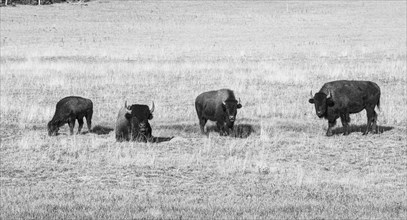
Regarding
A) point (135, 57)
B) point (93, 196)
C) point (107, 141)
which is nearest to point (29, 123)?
point (107, 141)

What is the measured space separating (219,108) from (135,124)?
2393 mm

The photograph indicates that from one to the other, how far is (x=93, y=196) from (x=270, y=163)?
5.00 metres

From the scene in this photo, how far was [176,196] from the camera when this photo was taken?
12.5 meters

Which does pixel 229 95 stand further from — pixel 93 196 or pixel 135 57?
pixel 135 57

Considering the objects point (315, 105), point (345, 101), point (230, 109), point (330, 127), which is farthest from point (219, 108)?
point (345, 101)

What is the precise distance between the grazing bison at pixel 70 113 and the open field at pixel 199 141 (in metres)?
0.38

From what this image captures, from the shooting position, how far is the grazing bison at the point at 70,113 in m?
19.8

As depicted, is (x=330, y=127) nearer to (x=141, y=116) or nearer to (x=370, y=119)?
(x=370, y=119)

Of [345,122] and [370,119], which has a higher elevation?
[370,119]

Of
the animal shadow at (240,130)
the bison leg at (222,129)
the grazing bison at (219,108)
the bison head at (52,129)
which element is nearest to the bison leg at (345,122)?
the animal shadow at (240,130)

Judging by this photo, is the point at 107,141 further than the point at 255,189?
Yes

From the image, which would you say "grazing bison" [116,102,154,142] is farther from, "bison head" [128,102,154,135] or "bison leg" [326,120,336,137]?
"bison leg" [326,120,336,137]

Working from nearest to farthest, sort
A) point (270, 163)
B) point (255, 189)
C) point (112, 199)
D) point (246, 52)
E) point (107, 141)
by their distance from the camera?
point (112, 199) → point (255, 189) → point (270, 163) → point (107, 141) → point (246, 52)

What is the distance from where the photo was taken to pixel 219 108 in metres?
19.7
